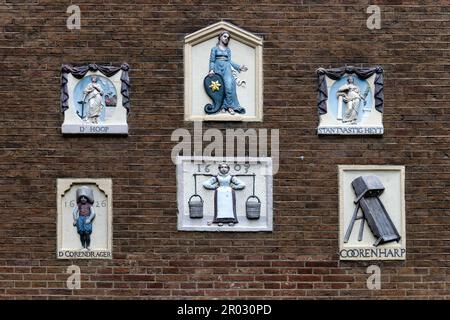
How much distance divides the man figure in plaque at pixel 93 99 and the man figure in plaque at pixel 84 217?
0.73 m

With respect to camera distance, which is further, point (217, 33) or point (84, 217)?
point (217, 33)

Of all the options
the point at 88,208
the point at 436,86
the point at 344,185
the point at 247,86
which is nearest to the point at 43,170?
the point at 88,208

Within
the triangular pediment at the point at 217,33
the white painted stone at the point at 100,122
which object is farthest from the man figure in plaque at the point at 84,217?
the triangular pediment at the point at 217,33

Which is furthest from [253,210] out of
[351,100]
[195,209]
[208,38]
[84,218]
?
[208,38]

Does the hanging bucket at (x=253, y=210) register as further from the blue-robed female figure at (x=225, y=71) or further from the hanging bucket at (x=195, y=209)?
the blue-robed female figure at (x=225, y=71)

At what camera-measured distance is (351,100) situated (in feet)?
38.8

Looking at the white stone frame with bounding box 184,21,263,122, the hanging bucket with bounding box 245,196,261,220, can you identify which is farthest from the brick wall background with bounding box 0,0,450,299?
the hanging bucket with bounding box 245,196,261,220

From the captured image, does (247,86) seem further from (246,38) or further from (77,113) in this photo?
(77,113)

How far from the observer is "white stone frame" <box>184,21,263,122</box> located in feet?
38.7

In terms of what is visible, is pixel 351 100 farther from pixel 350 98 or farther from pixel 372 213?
pixel 372 213

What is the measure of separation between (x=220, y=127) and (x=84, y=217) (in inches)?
65.3

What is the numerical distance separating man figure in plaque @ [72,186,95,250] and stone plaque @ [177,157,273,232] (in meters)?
0.91

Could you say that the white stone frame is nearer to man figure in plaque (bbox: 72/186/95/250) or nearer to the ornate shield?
the ornate shield

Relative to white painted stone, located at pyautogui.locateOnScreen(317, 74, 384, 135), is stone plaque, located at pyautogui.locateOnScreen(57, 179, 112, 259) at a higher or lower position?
lower
